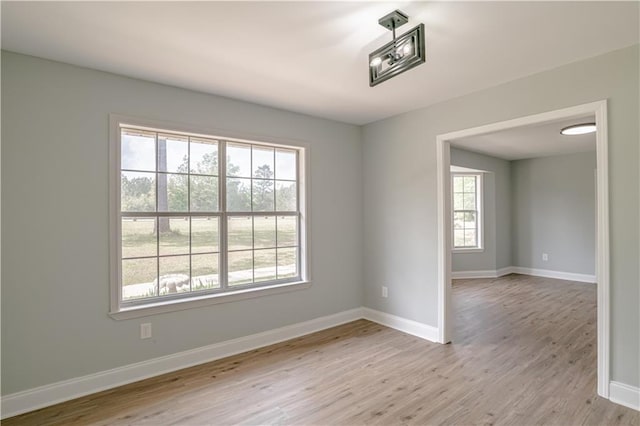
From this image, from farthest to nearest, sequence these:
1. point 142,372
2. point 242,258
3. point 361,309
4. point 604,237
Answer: point 361,309
point 242,258
point 142,372
point 604,237

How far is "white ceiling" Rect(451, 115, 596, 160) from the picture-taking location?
4.92 m

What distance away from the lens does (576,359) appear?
3100mm

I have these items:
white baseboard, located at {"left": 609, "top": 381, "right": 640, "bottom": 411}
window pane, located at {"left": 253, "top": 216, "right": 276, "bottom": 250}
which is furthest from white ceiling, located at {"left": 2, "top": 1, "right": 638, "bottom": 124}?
white baseboard, located at {"left": 609, "top": 381, "right": 640, "bottom": 411}

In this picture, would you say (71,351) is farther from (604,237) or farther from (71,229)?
(604,237)

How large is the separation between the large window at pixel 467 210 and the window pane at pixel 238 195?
5.26 m

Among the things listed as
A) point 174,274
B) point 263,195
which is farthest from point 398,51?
point 174,274

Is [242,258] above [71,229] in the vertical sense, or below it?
below

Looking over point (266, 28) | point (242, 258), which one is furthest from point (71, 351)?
point (266, 28)

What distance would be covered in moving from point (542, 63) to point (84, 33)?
3.41 meters

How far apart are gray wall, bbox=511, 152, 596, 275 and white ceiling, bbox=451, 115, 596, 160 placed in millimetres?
373

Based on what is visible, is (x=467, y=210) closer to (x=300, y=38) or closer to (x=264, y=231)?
(x=264, y=231)

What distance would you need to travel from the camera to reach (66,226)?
2514mm

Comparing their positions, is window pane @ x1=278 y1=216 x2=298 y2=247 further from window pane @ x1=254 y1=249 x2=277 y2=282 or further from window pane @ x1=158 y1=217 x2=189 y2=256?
window pane @ x1=158 y1=217 x2=189 y2=256

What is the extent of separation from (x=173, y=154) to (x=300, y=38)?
1671 mm
